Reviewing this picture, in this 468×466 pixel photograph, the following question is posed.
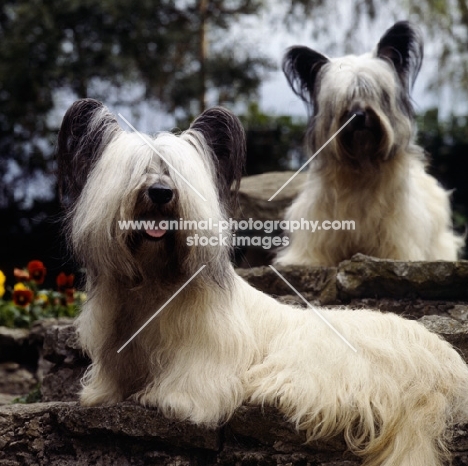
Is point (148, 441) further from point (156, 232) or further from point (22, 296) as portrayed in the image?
point (22, 296)

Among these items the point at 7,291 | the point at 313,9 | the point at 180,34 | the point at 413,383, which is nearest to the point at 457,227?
the point at 313,9

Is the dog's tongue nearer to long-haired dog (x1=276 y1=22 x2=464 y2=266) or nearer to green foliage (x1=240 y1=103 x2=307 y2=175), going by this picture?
long-haired dog (x1=276 y1=22 x2=464 y2=266)

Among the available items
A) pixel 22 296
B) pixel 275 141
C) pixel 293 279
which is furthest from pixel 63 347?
pixel 275 141

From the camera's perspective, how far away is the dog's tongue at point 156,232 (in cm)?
366

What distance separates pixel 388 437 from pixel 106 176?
1.72 m

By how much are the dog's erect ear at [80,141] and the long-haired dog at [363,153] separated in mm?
2496

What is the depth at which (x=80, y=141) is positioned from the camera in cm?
405

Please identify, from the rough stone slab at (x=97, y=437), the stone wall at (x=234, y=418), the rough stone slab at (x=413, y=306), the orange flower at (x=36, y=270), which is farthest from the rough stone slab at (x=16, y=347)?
the rough stone slab at (x=413, y=306)

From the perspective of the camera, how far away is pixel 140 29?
1094cm

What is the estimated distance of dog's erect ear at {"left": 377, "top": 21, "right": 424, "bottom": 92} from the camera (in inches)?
252

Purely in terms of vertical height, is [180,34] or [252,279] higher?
[180,34]

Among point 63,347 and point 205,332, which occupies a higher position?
point 205,332

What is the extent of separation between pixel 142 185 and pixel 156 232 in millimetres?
211

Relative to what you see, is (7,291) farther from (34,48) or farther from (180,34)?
(180,34)
